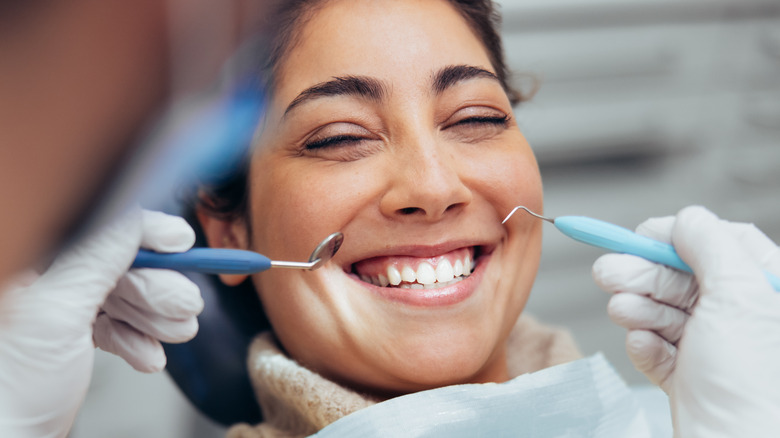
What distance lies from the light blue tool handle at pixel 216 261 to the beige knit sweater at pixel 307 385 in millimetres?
270

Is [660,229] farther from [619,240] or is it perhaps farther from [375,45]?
[375,45]

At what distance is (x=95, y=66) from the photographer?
29.7 inches

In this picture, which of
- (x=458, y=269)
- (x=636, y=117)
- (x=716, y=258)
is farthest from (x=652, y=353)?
(x=636, y=117)

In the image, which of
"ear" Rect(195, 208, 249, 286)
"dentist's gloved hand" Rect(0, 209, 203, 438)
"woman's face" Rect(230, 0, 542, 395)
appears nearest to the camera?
"dentist's gloved hand" Rect(0, 209, 203, 438)

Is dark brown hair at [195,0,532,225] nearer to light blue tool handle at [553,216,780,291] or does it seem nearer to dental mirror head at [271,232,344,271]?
dental mirror head at [271,232,344,271]

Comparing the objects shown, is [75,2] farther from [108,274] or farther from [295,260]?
[295,260]

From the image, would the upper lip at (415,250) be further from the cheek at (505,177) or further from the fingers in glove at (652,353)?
the fingers in glove at (652,353)

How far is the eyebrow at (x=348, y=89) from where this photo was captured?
1.11 metres

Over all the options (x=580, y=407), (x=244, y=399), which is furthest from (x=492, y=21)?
(x=244, y=399)

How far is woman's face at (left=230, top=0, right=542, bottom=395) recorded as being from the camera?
1094mm

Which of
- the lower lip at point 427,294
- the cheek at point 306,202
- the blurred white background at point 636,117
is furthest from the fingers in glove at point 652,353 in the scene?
the blurred white background at point 636,117

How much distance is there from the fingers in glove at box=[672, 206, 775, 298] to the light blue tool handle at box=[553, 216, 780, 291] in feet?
0.07

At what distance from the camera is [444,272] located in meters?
1.14

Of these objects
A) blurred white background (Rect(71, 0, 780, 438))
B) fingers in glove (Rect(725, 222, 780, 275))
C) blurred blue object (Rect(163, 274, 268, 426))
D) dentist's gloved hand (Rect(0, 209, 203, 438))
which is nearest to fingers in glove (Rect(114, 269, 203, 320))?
dentist's gloved hand (Rect(0, 209, 203, 438))
